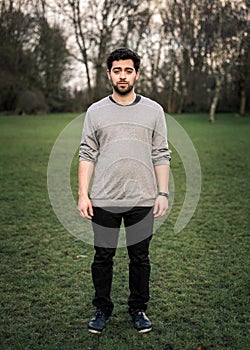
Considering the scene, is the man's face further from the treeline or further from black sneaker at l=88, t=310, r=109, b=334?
the treeline

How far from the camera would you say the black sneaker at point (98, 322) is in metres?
2.89

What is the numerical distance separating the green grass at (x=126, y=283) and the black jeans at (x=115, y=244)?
28cm

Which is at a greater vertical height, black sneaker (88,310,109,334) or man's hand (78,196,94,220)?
man's hand (78,196,94,220)

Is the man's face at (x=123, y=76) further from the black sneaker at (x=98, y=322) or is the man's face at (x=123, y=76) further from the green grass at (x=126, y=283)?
the green grass at (x=126, y=283)

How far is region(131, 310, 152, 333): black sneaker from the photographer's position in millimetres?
2912

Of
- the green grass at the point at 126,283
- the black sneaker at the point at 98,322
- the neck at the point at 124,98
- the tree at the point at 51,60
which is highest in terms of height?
the tree at the point at 51,60

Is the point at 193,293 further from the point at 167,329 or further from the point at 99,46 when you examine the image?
the point at 99,46

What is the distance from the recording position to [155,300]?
134 inches

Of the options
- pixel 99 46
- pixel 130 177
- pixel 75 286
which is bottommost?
pixel 75 286

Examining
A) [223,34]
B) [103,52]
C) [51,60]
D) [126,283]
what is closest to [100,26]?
[103,52]

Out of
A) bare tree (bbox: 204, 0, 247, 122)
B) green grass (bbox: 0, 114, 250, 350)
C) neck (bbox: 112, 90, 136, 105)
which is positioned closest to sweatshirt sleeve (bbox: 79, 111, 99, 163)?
neck (bbox: 112, 90, 136, 105)

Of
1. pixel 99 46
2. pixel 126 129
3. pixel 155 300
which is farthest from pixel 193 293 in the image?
pixel 99 46

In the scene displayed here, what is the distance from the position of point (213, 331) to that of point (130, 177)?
113cm

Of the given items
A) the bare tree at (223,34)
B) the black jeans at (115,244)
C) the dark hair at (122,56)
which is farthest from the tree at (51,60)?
the black jeans at (115,244)
